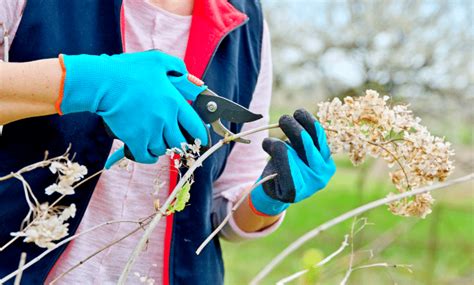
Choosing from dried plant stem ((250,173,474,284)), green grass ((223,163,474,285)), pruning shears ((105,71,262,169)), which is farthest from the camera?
green grass ((223,163,474,285))

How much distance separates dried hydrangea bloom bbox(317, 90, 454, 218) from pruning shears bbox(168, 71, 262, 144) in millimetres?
148

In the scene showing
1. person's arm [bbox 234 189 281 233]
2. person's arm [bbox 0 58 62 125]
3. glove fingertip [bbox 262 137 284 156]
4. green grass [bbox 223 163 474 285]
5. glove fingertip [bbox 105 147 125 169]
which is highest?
person's arm [bbox 0 58 62 125]

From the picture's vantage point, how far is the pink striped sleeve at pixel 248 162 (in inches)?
64.1

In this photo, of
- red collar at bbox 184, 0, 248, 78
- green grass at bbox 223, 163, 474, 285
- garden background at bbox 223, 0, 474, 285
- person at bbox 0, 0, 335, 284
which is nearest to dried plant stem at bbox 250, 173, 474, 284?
person at bbox 0, 0, 335, 284

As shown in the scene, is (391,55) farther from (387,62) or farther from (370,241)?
(370,241)

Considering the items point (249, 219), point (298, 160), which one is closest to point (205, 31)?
point (298, 160)

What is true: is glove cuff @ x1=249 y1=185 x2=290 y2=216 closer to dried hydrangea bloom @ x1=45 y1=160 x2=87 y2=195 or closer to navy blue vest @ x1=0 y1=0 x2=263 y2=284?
navy blue vest @ x1=0 y1=0 x2=263 y2=284

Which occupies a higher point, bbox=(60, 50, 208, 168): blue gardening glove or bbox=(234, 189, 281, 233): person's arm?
bbox=(60, 50, 208, 168): blue gardening glove

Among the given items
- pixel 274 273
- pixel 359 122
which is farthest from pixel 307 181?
pixel 274 273

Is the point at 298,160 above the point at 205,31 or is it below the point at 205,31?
below

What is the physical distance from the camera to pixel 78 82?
1.16 metres

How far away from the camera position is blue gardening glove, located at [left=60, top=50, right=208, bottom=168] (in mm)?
1168

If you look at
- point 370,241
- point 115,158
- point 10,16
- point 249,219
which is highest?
point 10,16

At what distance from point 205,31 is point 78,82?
37 centimetres
